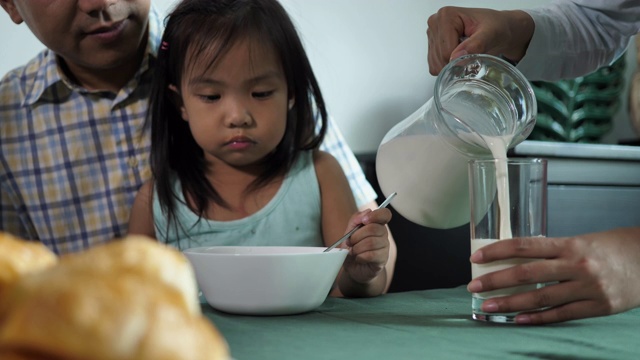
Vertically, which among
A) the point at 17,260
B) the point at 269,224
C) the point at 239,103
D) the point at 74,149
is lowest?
the point at 269,224

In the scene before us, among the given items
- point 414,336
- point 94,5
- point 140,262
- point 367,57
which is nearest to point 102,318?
point 140,262

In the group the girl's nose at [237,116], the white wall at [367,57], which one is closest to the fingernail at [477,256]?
the girl's nose at [237,116]

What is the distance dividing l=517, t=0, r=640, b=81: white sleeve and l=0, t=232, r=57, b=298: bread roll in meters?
1.05

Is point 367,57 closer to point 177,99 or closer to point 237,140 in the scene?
point 177,99

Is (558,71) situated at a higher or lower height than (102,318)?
lower

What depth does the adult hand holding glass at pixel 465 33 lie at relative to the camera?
3.51ft

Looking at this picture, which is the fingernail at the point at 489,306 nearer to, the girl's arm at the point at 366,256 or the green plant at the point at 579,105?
the girl's arm at the point at 366,256

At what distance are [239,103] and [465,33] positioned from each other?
391 mm

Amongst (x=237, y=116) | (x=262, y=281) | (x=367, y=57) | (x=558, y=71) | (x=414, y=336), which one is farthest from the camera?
(x=367, y=57)

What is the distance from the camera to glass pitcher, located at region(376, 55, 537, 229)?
34.8 inches

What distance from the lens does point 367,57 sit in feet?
7.61

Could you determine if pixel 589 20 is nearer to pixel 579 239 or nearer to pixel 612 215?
pixel 579 239

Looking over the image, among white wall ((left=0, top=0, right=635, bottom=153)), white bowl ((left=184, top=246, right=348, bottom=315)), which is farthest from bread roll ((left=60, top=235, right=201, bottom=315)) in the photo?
white wall ((left=0, top=0, right=635, bottom=153))

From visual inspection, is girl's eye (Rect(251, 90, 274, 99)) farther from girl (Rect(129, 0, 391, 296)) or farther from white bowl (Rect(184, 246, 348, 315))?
white bowl (Rect(184, 246, 348, 315))
